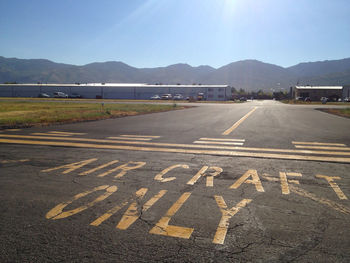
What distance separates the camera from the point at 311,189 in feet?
15.7

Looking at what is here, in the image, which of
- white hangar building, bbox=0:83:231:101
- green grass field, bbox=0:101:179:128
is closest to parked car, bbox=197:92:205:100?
white hangar building, bbox=0:83:231:101

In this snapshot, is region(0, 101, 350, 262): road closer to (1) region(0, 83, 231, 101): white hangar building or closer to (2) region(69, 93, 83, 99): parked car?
(2) region(69, 93, 83, 99): parked car

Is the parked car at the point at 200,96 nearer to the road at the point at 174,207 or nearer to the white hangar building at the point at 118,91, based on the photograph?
the white hangar building at the point at 118,91

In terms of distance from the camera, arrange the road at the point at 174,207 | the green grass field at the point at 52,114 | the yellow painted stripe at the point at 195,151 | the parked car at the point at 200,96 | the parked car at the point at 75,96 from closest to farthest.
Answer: the road at the point at 174,207, the yellow painted stripe at the point at 195,151, the green grass field at the point at 52,114, the parked car at the point at 200,96, the parked car at the point at 75,96

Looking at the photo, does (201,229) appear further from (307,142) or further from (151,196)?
(307,142)

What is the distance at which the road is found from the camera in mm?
2891

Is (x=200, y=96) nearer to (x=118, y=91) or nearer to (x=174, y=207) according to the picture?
(x=118, y=91)

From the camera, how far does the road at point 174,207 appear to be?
9.48ft

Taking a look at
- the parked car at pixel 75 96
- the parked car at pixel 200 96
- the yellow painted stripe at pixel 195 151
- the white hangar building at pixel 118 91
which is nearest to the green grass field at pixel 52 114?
the yellow painted stripe at pixel 195 151

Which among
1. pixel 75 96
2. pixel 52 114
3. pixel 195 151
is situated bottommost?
pixel 195 151

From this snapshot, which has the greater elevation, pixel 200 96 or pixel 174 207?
pixel 200 96

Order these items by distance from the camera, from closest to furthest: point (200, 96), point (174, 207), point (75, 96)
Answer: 1. point (174, 207)
2. point (200, 96)
3. point (75, 96)

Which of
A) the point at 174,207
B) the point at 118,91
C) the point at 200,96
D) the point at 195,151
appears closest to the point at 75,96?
the point at 118,91

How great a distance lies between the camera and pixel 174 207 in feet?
13.1
